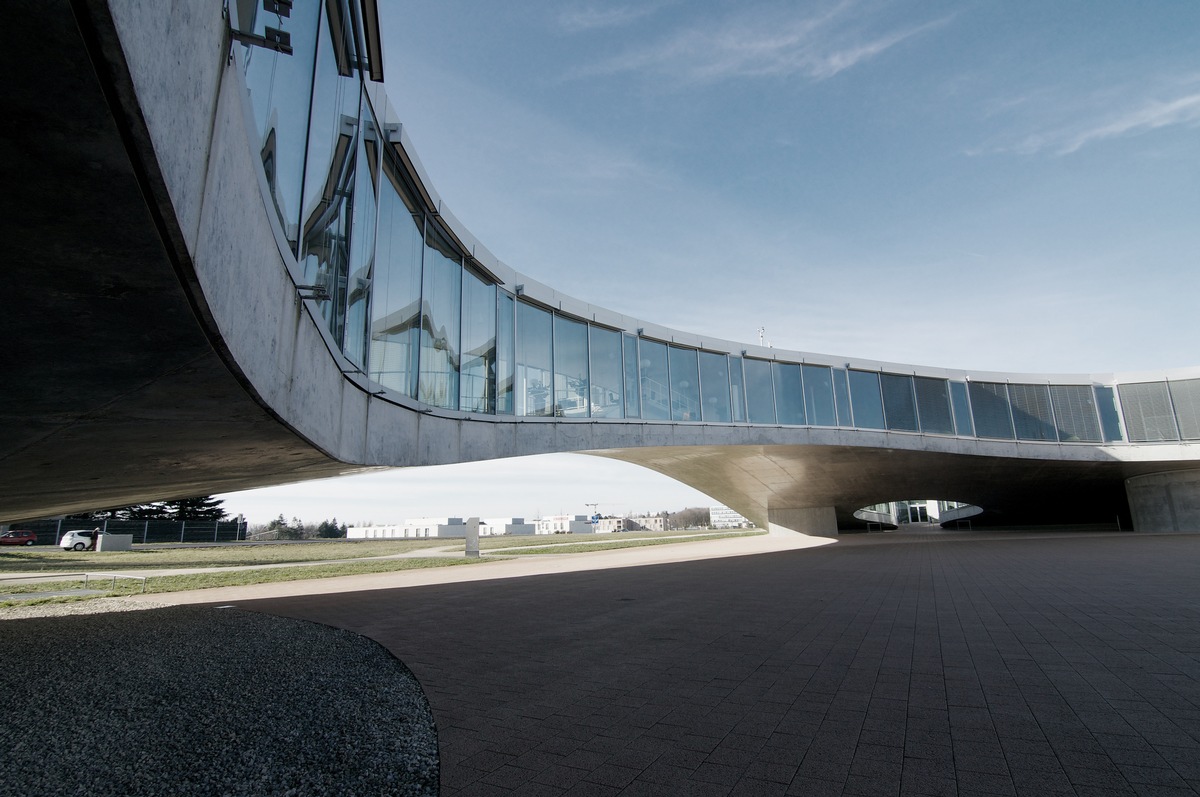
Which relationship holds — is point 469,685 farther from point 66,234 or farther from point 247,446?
point 66,234

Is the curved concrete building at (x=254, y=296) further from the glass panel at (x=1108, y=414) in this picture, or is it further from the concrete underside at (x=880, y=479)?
the glass panel at (x=1108, y=414)

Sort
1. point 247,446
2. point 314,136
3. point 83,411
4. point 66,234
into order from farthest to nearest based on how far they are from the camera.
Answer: point 247,446, point 314,136, point 83,411, point 66,234

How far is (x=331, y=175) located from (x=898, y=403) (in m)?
26.5

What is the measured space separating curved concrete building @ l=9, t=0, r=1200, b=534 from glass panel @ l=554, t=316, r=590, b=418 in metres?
0.10

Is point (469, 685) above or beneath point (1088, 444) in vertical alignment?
beneath

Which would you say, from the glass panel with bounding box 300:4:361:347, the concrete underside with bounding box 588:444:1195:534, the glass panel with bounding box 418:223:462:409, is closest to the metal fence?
the concrete underside with bounding box 588:444:1195:534

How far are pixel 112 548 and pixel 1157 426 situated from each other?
190ft

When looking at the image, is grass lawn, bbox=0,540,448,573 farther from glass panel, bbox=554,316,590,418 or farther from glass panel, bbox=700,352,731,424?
glass panel, bbox=700,352,731,424

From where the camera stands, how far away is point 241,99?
3.76 metres

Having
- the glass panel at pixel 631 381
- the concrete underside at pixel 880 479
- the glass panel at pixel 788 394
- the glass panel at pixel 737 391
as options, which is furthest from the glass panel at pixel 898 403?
the glass panel at pixel 631 381

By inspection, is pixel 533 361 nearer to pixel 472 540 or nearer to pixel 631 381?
pixel 631 381

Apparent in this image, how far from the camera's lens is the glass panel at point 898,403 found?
27.5 meters

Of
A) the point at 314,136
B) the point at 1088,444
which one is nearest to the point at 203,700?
the point at 314,136

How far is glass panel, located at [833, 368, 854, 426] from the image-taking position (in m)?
26.8
